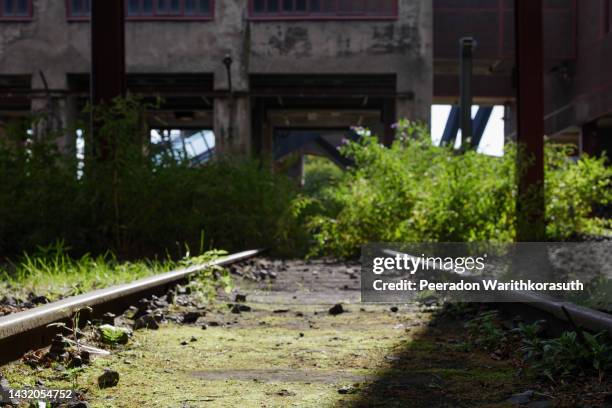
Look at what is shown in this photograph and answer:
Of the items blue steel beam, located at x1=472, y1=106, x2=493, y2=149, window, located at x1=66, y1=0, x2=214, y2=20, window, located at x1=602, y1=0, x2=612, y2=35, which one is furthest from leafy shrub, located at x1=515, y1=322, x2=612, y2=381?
blue steel beam, located at x1=472, y1=106, x2=493, y2=149

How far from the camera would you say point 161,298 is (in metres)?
4.67

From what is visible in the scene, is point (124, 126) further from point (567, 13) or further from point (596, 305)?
point (567, 13)

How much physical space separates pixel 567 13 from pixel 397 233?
19.0 m

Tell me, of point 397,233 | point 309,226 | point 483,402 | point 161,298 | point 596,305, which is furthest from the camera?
point 309,226

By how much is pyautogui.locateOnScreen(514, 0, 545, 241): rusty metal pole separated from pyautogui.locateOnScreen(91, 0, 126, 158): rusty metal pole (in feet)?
15.0

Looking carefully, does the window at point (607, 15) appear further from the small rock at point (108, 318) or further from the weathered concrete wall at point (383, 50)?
the small rock at point (108, 318)

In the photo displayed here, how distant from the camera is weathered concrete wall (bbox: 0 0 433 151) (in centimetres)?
1994

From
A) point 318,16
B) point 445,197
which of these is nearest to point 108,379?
point 445,197

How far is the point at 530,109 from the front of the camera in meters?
8.37

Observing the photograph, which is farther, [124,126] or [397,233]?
[397,233]

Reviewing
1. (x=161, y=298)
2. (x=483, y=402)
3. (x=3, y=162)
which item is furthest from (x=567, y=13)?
(x=483, y=402)

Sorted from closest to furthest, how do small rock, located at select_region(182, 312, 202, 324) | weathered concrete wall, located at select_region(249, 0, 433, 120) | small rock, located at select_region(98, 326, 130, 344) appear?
small rock, located at select_region(98, 326, 130, 344) < small rock, located at select_region(182, 312, 202, 324) < weathered concrete wall, located at select_region(249, 0, 433, 120)

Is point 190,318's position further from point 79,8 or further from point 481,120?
point 481,120

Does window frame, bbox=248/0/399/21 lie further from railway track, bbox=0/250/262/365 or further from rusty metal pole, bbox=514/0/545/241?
railway track, bbox=0/250/262/365
